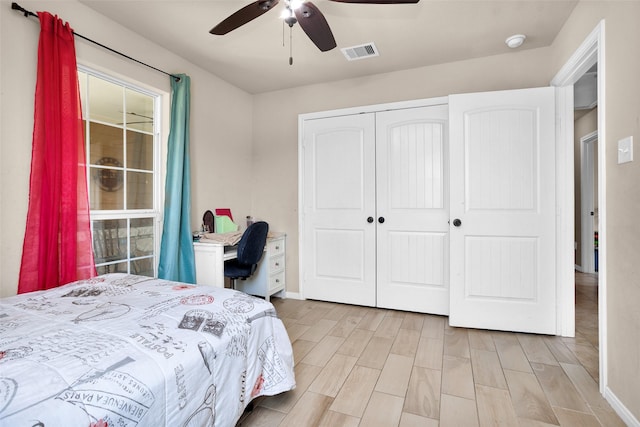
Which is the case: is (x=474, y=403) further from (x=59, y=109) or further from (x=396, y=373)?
(x=59, y=109)

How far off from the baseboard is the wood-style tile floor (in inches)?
1.2

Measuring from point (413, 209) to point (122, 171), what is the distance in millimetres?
2651

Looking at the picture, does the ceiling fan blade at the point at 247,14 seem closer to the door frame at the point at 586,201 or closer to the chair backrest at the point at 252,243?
the chair backrest at the point at 252,243

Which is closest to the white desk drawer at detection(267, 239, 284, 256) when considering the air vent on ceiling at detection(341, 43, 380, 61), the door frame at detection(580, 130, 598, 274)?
the air vent on ceiling at detection(341, 43, 380, 61)

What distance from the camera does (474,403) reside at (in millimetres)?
1716

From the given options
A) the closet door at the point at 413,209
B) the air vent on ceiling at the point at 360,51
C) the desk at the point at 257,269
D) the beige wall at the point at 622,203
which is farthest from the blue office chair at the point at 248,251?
the beige wall at the point at 622,203

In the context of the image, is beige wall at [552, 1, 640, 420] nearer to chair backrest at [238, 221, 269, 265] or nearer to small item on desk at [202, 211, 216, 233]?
chair backrest at [238, 221, 269, 265]

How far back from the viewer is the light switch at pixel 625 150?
60.2 inches

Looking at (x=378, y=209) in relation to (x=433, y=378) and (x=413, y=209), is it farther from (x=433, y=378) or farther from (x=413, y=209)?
(x=433, y=378)

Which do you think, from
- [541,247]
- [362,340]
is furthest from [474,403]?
[541,247]

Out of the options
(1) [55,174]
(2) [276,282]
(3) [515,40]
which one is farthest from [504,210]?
(1) [55,174]

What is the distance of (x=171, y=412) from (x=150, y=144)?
2.47 metres

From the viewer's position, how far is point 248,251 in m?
2.93

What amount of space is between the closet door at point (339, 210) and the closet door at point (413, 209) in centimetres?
12
